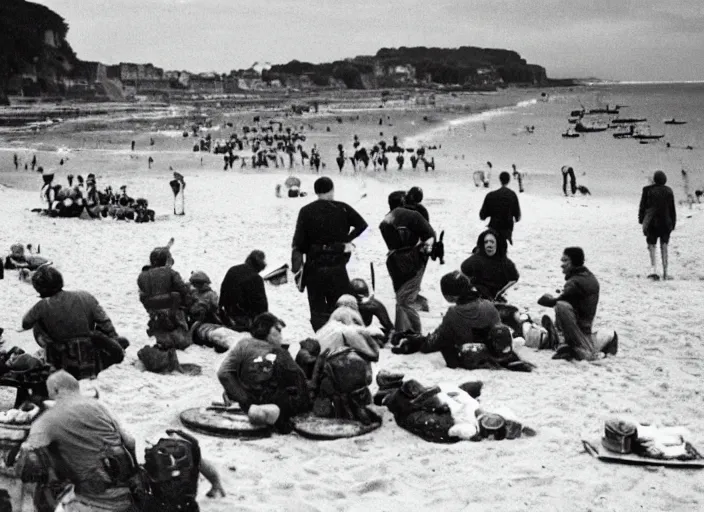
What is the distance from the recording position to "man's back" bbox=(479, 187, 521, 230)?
10.1 metres

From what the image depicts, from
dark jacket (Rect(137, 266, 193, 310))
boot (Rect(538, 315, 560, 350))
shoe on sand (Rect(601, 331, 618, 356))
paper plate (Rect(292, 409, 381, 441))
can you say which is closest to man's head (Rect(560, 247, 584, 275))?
boot (Rect(538, 315, 560, 350))

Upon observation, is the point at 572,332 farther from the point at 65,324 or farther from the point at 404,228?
the point at 65,324

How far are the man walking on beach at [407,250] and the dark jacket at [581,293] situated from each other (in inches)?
57.7

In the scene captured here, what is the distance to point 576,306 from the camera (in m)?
7.80

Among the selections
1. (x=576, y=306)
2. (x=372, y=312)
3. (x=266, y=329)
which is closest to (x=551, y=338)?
(x=576, y=306)

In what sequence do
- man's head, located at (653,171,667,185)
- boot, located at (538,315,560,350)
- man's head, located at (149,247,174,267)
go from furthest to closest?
1. man's head, located at (653,171,667,185)
2. boot, located at (538,315,560,350)
3. man's head, located at (149,247,174,267)

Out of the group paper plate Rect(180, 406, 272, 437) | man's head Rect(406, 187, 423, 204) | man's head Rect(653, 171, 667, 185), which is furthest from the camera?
man's head Rect(653, 171, 667, 185)

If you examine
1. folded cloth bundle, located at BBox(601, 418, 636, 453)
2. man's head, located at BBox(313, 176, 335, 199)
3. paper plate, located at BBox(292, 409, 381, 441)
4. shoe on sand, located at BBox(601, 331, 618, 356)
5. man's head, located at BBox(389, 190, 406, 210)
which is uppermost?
man's head, located at BBox(313, 176, 335, 199)

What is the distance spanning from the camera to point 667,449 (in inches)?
210

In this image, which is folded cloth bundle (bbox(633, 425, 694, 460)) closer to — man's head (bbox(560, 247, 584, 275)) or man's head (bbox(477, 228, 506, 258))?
man's head (bbox(560, 247, 584, 275))

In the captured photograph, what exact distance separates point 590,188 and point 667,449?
23.9m

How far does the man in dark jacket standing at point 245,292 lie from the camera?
8.23 meters

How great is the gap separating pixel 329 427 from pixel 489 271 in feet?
11.3

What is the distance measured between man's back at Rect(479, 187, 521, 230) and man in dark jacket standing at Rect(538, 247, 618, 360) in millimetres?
2302
